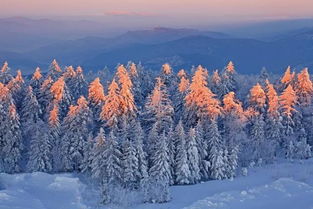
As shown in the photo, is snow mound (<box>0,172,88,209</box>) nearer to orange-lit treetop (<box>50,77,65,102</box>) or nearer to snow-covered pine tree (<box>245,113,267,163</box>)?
orange-lit treetop (<box>50,77,65,102</box>)

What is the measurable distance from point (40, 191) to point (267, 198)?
22844mm

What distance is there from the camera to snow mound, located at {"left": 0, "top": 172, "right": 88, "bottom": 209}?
40.2 meters

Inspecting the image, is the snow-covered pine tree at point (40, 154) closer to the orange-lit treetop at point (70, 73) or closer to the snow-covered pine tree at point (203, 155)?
the orange-lit treetop at point (70, 73)

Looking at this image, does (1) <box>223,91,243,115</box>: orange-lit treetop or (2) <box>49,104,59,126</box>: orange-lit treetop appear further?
(1) <box>223,91,243,115</box>: orange-lit treetop

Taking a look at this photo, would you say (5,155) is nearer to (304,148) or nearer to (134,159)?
(134,159)

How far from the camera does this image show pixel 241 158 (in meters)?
59.9

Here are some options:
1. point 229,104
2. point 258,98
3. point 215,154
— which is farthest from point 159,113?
point 258,98

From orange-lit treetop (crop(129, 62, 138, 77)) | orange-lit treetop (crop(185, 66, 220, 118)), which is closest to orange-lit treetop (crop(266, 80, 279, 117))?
orange-lit treetop (crop(185, 66, 220, 118))

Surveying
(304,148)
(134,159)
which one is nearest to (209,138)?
(134,159)

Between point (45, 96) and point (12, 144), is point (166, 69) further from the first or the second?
point (12, 144)

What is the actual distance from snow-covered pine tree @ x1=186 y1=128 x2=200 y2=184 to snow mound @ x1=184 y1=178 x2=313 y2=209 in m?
7.29

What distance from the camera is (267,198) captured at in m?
44.6

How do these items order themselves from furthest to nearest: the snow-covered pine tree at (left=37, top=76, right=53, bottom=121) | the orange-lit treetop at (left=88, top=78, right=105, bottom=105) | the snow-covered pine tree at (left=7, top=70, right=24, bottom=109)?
the snow-covered pine tree at (left=37, top=76, right=53, bottom=121), the snow-covered pine tree at (left=7, top=70, right=24, bottom=109), the orange-lit treetop at (left=88, top=78, right=105, bottom=105)

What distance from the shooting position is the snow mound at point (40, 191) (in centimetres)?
4016
